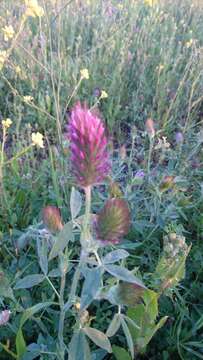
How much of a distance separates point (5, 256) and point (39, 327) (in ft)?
1.02

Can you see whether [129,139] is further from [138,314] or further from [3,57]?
[138,314]

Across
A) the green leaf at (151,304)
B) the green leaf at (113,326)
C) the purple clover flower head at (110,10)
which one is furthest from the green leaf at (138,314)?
the purple clover flower head at (110,10)

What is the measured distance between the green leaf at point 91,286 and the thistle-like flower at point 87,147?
187 mm

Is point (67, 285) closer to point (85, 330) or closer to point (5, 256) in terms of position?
point (5, 256)

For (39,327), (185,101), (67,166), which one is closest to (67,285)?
(39,327)

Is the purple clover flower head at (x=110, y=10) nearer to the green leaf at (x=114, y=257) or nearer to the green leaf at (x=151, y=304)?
the green leaf at (x=151, y=304)

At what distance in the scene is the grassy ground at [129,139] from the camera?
163cm

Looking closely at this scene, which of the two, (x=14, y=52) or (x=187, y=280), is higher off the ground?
(x=14, y=52)

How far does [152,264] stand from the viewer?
1.64m

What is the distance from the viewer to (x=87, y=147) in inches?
33.7

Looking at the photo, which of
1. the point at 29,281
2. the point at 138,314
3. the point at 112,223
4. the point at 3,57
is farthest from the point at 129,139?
the point at 112,223

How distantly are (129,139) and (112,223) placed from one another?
1.72 meters

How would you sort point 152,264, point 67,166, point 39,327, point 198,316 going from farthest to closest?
point 67,166, point 152,264, point 198,316, point 39,327

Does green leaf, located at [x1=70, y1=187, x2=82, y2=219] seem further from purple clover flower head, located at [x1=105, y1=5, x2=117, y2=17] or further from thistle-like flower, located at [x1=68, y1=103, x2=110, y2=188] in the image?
purple clover flower head, located at [x1=105, y1=5, x2=117, y2=17]
